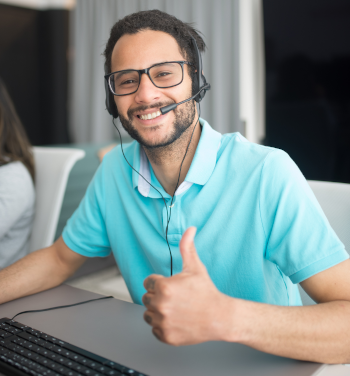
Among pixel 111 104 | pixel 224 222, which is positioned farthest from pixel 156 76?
pixel 224 222

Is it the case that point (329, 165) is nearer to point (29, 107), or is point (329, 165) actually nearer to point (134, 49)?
point (134, 49)

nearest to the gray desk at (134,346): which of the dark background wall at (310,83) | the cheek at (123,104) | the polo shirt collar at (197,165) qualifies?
the polo shirt collar at (197,165)

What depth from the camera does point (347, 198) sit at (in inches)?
36.1

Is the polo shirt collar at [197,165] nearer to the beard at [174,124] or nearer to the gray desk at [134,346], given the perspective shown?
the beard at [174,124]

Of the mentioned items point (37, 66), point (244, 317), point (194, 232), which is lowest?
point (244, 317)

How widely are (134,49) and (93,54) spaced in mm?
2941

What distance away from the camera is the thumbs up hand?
552 mm

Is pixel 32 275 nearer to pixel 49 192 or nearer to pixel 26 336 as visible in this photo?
Answer: pixel 26 336

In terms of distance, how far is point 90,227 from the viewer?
3.61 ft

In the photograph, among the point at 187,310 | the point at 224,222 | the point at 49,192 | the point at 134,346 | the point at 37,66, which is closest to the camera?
the point at 187,310

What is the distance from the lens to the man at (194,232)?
0.59m

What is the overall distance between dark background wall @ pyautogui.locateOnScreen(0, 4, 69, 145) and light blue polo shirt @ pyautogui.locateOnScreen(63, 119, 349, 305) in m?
3.36

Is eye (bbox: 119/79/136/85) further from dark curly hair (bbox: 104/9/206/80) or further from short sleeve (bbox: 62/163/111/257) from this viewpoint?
short sleeve (bbox: 62/163/111/257)

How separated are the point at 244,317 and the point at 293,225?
0.78 feet
